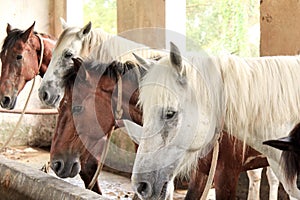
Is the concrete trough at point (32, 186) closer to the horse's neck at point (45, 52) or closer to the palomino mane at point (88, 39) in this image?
the palomino mane at point (88, 39)

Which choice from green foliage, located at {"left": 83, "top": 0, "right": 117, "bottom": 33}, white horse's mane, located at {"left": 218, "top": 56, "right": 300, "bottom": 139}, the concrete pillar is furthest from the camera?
green foliage, located at {"left": 83, "top": 0, "right": 117, "bottom": 33}

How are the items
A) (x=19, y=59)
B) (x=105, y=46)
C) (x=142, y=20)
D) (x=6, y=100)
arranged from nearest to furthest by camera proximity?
(x=105, y=46) → (x=19, y=59) → (x=6, y=100) → (x=142, y=20)

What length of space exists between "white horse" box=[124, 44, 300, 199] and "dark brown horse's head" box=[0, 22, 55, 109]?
6.31 ft

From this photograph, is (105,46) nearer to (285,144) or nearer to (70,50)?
(70,50)

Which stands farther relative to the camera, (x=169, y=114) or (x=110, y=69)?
(x=110, y=69)

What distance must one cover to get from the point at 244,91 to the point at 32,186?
104 centimetres

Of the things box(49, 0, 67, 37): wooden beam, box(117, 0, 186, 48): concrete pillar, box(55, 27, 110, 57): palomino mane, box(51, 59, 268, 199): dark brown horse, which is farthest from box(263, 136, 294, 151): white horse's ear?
box(49, 0, 67, 37): wooden beam

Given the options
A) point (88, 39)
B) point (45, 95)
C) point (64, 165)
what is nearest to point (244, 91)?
point (64, 165)

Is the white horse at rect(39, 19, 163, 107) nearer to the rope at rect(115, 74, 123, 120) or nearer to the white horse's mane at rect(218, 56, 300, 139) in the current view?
the rope at rect(115, 74, 123, 120)

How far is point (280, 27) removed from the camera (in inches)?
129

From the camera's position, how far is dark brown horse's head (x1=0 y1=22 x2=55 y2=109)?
3.71 metres

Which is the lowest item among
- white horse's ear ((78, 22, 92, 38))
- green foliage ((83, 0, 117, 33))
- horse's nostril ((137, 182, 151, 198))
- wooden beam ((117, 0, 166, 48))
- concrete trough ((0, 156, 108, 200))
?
concrete trough ((0, 156, 108, 200))

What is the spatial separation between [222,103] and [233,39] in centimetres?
478

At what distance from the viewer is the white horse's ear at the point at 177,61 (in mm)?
1889
